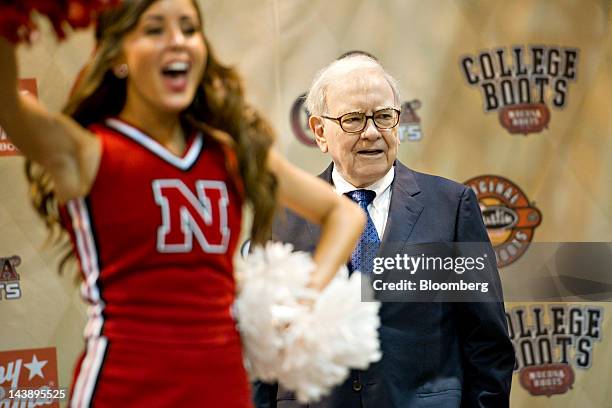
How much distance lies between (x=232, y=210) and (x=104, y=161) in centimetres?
24

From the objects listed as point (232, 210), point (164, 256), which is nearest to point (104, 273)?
point (164, 256)

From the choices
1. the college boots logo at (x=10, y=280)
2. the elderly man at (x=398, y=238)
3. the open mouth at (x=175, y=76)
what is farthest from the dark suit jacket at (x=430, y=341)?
the college boots logo at (x=10, y=280)

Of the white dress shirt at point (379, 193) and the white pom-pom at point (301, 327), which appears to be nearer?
the white pom-pom at point (301, 327)

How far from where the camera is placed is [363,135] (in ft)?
9.73

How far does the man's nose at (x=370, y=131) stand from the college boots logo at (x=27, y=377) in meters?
1.63

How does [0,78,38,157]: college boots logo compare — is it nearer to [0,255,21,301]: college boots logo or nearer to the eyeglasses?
[0,255,21,301]: college boots logo

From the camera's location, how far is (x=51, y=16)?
1549mm

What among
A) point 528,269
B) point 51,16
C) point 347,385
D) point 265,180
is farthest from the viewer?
point 528,269

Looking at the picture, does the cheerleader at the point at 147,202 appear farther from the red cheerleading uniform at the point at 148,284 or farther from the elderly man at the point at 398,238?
the elderly man at the point at 398,238

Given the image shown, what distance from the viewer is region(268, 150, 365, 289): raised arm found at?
1.85m

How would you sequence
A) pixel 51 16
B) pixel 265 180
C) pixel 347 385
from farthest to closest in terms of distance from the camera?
pixel 347 385 < pixel 265 180 < pixel 51 16

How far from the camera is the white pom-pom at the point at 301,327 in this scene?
1.76 metres

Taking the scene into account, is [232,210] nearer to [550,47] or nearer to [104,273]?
[104,273]

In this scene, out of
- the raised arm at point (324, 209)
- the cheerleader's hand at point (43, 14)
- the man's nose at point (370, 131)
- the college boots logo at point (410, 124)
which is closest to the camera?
the cheerleader's hand at point (43, 14)
